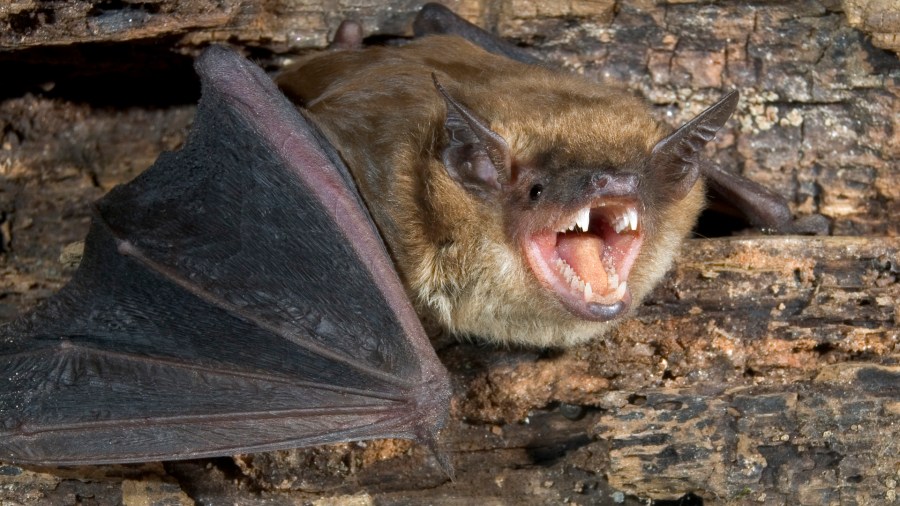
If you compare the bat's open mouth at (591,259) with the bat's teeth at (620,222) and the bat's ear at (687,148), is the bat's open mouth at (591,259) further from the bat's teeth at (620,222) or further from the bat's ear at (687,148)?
the bat's ear at (687,148)

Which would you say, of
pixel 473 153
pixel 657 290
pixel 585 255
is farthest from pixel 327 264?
pixel 657 290

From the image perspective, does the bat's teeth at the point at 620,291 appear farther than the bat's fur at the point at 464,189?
No

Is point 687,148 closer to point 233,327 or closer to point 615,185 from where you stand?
point 615,185

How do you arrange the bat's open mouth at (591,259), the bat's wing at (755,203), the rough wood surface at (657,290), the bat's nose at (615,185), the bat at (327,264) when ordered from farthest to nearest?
the bat's wing at (755,203) → the rough wood surface at (657,290) → the bat at (327,264) → the bat's open mouth at (591,259) → the bat's nose at (615,185)

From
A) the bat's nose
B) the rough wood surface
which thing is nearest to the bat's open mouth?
the bat's nose

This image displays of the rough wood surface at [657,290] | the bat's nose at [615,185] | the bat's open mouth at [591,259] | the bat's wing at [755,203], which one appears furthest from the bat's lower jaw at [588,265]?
the bat's wing at [755,203]

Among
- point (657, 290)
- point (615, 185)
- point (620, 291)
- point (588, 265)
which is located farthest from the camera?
point (657, 290)

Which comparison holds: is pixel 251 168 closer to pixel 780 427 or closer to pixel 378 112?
pixel 378 112
